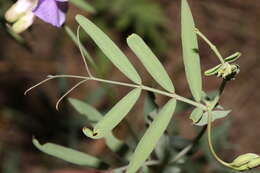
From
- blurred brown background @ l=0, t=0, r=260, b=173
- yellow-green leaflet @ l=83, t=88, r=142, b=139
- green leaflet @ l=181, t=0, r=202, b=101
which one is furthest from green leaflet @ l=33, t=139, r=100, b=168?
blurred brown background @ l=0, t=0, r=260, b=173

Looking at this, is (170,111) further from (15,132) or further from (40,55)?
(40,55)

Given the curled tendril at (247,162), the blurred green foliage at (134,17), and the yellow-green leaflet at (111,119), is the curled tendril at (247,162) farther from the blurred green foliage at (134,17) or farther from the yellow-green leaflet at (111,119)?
the blurred green foliage at (134,17)

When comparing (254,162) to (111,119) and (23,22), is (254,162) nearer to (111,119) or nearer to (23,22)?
(111,119)

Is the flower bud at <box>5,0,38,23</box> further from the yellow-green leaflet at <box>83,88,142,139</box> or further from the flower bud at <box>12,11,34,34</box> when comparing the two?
the yellow-green leaflet at <box>83,88,142,139</box>

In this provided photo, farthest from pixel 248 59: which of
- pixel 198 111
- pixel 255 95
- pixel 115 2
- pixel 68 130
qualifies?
pixel 198 111

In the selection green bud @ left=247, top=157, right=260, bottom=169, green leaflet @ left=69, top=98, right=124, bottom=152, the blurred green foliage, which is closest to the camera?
green bud @ left=247, top=157, right=260, bottom=169

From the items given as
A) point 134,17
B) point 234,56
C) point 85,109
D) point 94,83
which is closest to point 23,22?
point 85,109
